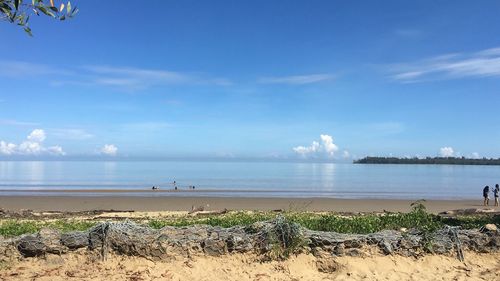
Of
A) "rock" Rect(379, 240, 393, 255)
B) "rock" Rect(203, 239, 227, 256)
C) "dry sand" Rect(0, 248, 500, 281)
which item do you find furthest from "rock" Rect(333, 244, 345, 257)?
"rock" Rect(203, 239, 227, 256)

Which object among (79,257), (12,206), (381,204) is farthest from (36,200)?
(79,257)

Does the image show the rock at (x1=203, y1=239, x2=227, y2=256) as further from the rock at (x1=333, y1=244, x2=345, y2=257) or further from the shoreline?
the shoreline

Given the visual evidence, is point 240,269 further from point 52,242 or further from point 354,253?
point 52,242

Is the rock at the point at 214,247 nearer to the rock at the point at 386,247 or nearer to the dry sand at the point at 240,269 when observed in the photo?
the dry sand at the point at 240,269

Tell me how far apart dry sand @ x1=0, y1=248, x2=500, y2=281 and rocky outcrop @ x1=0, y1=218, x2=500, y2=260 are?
0.47ft

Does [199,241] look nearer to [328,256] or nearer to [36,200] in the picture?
[328,256]

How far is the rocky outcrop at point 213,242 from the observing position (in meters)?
7.58

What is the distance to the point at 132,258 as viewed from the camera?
7555 millimetres

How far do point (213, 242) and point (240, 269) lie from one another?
69cm

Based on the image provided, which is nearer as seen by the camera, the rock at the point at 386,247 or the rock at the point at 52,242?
the rock at the point at 52,242

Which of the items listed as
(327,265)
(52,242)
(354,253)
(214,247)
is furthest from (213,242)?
(52,242)

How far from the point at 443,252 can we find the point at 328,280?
2320 millimetres

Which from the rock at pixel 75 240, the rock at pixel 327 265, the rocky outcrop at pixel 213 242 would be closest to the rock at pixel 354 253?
the rocky outcrop at pixel 213 242

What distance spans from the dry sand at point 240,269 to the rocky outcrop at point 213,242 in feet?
0.47
